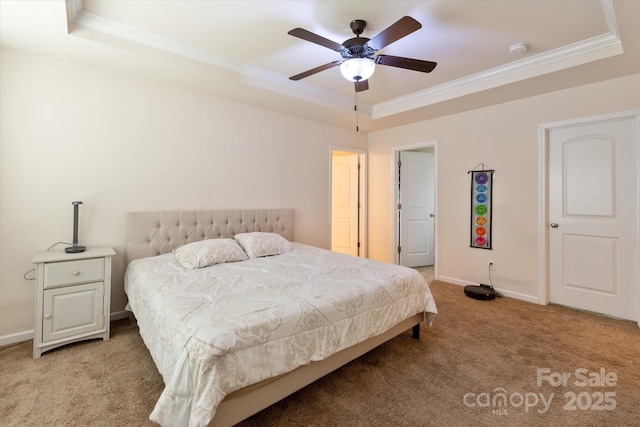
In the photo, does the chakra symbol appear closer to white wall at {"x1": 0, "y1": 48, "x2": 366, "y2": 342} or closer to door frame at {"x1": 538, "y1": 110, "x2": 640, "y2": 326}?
door frame at {"x1": 538, "y1": 110, "x2": 640, "y2": 326}

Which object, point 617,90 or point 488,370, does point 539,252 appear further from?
point 488,370

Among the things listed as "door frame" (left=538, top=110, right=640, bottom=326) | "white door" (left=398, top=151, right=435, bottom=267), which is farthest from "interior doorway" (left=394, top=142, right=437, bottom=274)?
"door frame" (left=538, top=110, right=640, bottom=326)

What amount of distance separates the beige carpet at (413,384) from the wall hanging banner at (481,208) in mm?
1404

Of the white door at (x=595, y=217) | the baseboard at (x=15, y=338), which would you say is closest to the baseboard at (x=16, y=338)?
the baseboard at (x=15, y=338)

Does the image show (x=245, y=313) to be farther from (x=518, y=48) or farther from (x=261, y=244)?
(x=518, y=48)

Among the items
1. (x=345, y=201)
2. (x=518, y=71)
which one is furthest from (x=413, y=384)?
(x=345, y=201)

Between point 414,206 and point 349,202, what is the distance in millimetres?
1170

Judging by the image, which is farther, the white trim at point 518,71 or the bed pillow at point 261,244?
the bed pillow at point 261,244

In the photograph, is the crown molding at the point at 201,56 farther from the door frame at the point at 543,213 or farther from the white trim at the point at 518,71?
the door frame at the point at 543,213

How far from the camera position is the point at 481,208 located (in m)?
3.88

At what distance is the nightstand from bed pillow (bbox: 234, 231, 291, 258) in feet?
3.97

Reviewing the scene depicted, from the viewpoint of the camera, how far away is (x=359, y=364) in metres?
2.14

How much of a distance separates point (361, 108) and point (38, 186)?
373 cm

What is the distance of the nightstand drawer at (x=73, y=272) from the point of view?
2.20 meters
